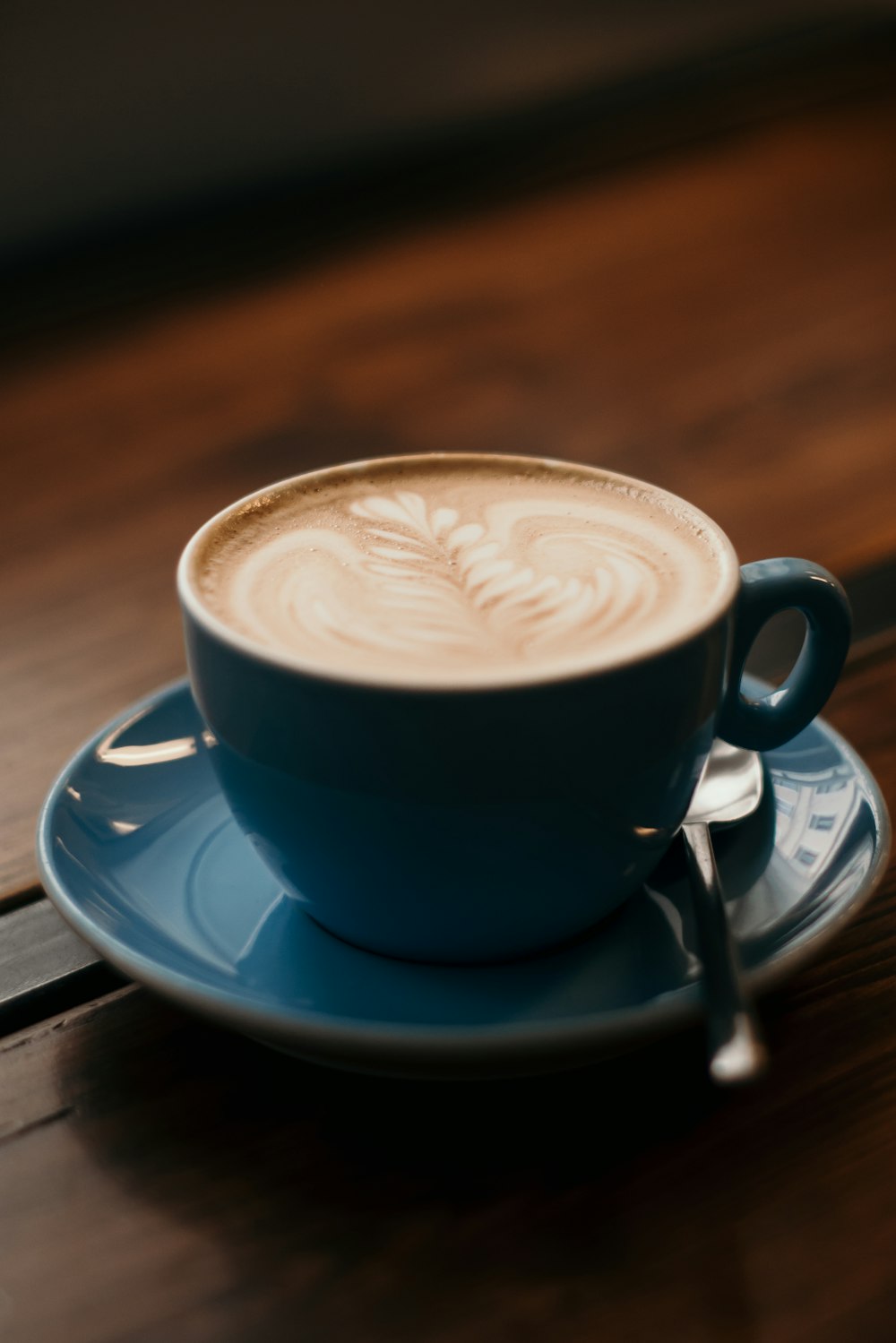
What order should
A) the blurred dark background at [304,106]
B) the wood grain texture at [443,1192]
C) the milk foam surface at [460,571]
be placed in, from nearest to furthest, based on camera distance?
the wood grain texture at [443,1192], the milk foam surface at [460,571], the blurred dark background at [304,106]

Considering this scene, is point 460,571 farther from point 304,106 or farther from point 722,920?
point 304,106

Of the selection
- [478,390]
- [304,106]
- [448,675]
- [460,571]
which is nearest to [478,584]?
[460,571]

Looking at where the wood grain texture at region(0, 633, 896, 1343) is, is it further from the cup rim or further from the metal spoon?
the cup rim

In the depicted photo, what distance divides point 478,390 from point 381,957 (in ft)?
2.37

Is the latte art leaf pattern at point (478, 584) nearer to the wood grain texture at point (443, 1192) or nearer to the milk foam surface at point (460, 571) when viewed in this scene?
the milk foam surface at point (460, 571)

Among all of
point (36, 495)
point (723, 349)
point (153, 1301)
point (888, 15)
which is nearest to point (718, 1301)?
point (153, 1301)

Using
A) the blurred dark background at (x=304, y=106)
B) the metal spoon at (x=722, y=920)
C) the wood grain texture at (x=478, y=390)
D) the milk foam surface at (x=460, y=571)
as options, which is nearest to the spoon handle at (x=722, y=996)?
the metal spoon at (x=722, y=920)

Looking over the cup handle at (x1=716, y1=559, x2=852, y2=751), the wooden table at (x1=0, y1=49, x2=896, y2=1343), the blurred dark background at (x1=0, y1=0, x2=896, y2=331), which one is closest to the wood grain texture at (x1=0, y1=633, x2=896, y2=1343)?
the wooden table at (x1=0, y1=49, x2=896, y2=1343)

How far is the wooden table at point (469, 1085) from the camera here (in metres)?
0.38

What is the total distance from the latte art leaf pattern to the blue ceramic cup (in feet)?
0.17

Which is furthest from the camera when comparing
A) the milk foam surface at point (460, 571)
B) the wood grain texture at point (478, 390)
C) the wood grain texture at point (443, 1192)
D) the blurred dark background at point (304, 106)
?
the blurred dark background at point (304, 106)

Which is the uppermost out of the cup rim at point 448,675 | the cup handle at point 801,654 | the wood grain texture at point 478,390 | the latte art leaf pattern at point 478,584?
the cup rim at point 448,675

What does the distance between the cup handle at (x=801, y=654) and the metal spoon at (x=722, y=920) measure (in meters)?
0.03

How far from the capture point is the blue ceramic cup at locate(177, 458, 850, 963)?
443 millimetres
